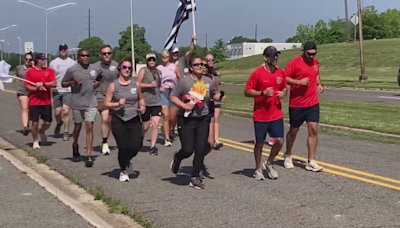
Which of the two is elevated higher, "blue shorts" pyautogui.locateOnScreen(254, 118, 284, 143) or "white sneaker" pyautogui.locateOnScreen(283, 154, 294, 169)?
"blue shorts" pyautogui.locateOnScreen(254, 118, 284, 143)

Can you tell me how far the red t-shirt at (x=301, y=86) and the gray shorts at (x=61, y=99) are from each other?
5.86 meters

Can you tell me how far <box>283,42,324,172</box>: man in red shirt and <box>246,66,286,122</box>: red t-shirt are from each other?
597 millimetres

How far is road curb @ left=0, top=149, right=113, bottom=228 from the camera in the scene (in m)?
6.27

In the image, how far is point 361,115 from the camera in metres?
16.7

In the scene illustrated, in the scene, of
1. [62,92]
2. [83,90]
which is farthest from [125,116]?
A: [62,92]

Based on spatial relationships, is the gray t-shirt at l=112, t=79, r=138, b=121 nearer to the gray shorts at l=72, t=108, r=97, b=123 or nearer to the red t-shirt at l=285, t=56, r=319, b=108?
the gray shorts at l=72, t=108, r=97, b=123

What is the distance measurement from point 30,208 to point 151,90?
4.60 meters

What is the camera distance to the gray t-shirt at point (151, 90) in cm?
1102

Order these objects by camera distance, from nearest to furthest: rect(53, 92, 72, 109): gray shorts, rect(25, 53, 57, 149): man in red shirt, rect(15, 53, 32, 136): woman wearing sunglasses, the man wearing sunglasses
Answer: the man wearing sunglasses
rect(25, 53, 57, 149): man in red shirt
rect(53, 92, 72, 109): gray shorts
rect(15, 53, 32, 136): woman wearing sunglasses

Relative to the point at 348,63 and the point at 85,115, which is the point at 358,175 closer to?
the point at 85,115

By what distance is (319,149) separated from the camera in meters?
11.2

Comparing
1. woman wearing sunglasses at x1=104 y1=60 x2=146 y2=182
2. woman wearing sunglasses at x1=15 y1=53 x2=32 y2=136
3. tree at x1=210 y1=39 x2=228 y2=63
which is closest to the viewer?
woman wearing sunglasses at x1=104 y1=60 x2=146 y2=182

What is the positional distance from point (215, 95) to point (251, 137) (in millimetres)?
5146

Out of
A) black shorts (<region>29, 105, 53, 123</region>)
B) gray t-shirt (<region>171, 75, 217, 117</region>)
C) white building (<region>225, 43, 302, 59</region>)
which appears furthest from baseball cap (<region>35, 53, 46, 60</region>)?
white building (<region>225, 43, 302, 59</region>)
